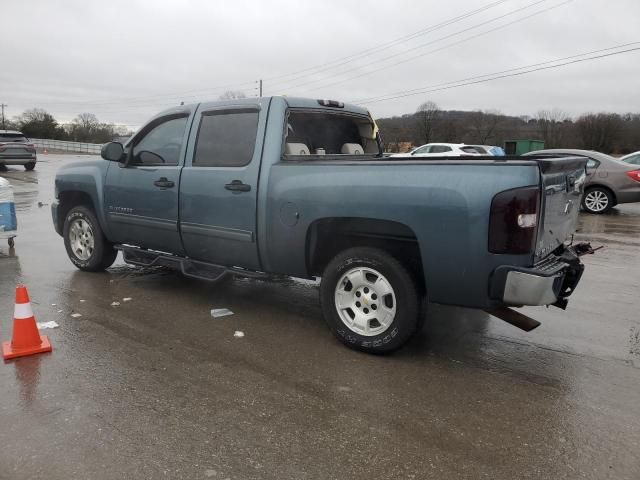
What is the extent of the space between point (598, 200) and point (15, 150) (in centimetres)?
2241

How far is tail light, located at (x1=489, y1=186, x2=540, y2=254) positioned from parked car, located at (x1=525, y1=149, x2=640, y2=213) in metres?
9.88

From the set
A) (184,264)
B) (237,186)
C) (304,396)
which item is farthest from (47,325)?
Answer: (304,396)

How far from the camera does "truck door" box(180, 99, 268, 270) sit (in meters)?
4.50

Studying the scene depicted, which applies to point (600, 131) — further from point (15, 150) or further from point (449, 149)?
point (15, 150)

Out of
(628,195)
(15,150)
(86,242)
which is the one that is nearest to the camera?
(86,242)

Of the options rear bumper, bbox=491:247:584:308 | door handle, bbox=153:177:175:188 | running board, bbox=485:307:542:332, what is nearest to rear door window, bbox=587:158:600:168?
running board, bbox=485:307:542:332

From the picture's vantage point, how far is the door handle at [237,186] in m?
4.45

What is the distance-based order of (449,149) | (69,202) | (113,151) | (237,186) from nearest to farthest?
(237,186) < (113,151) < (69,202) < (449,149)

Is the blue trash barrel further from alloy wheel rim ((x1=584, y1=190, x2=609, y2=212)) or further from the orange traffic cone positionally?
alloy wheel rim ((x1=584, y1=190, x2=609, y2=212))

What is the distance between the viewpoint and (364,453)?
2.74 metres

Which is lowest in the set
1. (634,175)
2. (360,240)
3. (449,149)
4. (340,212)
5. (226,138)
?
(360,240)

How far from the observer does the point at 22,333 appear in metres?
3.90

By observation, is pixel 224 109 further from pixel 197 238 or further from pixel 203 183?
pixel 197 238

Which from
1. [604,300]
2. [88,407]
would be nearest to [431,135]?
[604,300]
